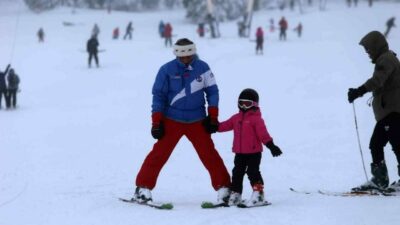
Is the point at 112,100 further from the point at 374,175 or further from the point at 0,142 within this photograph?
the point at 374,175

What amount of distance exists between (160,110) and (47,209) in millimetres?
1393

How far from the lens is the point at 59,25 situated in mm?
53438

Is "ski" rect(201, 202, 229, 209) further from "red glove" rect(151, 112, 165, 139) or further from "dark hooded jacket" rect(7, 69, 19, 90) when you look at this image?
"dark hooded jacket" rect(7, 69, 19, 90)

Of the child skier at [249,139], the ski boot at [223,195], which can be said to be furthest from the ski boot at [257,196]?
the ski boot at [223,195]

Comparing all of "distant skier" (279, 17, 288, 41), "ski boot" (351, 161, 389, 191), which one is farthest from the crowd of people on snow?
"distant skier" (279, 17, 288, 41)

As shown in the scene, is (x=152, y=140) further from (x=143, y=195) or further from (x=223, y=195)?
(x=223, y=195)

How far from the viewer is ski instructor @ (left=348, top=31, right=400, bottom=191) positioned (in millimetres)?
5840

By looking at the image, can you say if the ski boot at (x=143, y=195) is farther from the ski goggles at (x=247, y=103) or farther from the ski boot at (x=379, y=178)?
the ski boot at (x=379, y=178)

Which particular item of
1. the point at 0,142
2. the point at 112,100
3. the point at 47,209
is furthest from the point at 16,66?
the point at 47,209

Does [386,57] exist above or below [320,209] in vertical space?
above

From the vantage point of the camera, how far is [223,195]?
5.84 metres

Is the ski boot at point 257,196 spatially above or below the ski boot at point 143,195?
above

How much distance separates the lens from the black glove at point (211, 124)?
5.83 metres

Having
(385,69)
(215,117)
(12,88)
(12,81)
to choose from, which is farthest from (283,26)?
(215,117)
